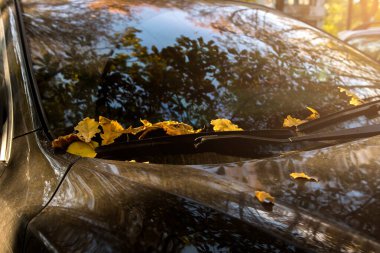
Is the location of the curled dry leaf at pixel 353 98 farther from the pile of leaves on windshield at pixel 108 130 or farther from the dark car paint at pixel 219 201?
the dark car paint at pixel 219 201

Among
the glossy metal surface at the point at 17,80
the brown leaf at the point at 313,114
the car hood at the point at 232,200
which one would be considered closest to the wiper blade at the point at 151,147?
the car hood at the point at 232,200

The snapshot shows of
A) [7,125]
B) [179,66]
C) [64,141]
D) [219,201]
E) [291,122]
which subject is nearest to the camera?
[219,201]

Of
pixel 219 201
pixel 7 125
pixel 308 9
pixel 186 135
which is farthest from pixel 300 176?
pixel 308 9

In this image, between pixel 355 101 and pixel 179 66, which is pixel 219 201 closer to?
pixel 179 66

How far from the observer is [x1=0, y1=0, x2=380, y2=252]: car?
1365mm

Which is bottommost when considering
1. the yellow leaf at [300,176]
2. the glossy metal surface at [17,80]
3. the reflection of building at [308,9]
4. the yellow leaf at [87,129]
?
the reflection of building at [308,9]

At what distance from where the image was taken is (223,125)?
2.09 meters

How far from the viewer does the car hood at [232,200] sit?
1.32m

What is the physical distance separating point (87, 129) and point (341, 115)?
3.62 ft

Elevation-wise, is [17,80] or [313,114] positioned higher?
[17,80]

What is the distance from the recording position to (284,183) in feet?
5.26

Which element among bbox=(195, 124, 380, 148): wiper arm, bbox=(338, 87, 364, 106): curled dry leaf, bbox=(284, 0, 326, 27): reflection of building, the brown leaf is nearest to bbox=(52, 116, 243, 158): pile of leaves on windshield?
bbox=(195, 124, 380, 148): wiper arm

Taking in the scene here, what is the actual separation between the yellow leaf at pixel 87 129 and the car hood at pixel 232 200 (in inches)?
8.2

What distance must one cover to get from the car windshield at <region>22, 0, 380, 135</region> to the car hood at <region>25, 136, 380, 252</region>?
0.44 meters
